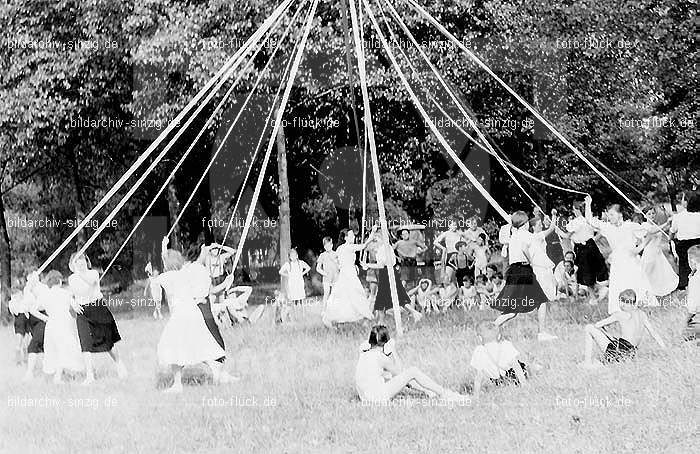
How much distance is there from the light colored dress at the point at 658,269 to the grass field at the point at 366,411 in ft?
6.10

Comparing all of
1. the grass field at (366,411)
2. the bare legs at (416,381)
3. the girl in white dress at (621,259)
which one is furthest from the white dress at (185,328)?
the girl in white dress at (621,259)

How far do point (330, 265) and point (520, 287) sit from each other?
4405 millimetres

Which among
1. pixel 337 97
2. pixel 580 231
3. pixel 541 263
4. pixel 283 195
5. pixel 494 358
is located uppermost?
pixel 337 97

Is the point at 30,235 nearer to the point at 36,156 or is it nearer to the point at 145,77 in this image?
the point at 36,156

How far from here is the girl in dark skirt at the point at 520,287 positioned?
978 centimetres

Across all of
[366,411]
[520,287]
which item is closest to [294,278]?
[520,287]

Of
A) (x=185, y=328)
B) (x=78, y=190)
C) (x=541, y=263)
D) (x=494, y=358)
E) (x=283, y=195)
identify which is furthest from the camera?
(x=78, y=190)

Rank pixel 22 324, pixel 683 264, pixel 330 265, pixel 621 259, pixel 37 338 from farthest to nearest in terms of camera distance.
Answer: pixel 330 265 < pixel 683 264 < pixel 22 324 < pixel 621 259 < pixel 37 338

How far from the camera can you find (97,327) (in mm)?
10016

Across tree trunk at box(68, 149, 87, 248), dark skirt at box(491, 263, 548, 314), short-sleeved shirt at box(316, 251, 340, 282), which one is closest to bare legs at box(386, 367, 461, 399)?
dark skirt at box(491, 263, 548, 314)

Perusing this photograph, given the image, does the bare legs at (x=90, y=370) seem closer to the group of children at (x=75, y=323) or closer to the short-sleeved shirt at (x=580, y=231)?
the group of children at (x=75, y=323)

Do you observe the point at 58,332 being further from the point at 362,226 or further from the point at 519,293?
the point at 362,226

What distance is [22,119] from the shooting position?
17.9 meters

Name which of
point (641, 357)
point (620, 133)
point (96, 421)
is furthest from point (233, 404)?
point (620, 133)
